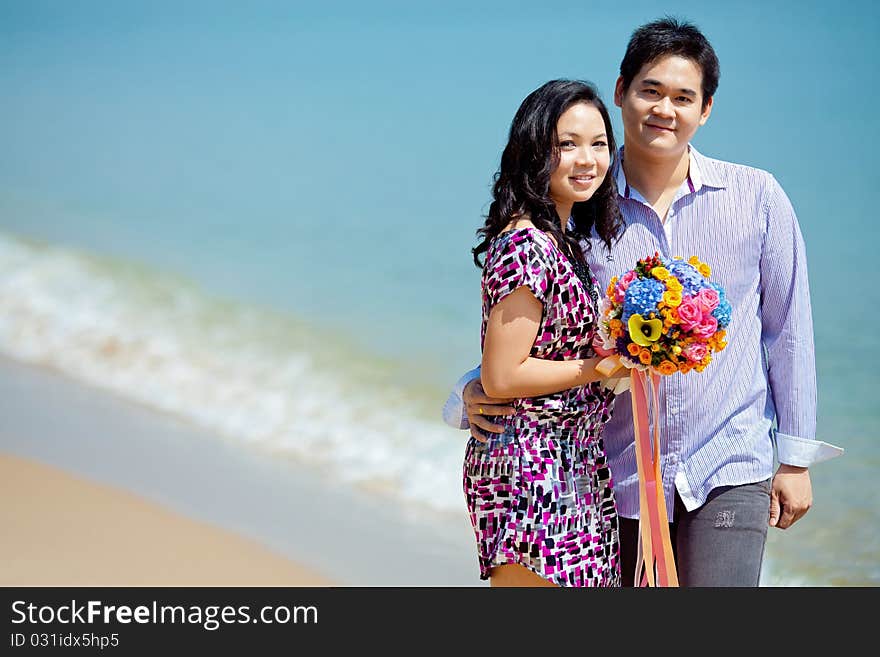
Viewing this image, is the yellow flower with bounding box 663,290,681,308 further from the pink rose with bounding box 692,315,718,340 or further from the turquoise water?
the turquoise water

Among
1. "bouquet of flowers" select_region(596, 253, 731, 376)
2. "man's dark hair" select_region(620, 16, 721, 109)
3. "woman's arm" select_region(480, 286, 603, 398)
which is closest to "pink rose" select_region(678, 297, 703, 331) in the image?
"bouquet of flowers" select_region(596, 253, 731, 376)

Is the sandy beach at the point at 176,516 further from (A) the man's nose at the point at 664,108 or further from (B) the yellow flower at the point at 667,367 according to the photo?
(A) the man's nose at the point at 664,108

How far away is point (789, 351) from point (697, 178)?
0.53 m

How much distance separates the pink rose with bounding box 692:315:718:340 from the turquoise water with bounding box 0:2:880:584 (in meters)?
3.81

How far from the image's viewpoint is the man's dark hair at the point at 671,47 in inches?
126

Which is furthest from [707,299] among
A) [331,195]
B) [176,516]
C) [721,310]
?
[331,195]

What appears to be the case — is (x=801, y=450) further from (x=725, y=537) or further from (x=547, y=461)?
(x=547, y=461)

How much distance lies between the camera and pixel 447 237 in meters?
9.92

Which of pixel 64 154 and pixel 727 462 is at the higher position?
pixel 64 154

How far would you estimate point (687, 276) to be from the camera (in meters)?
2.93
